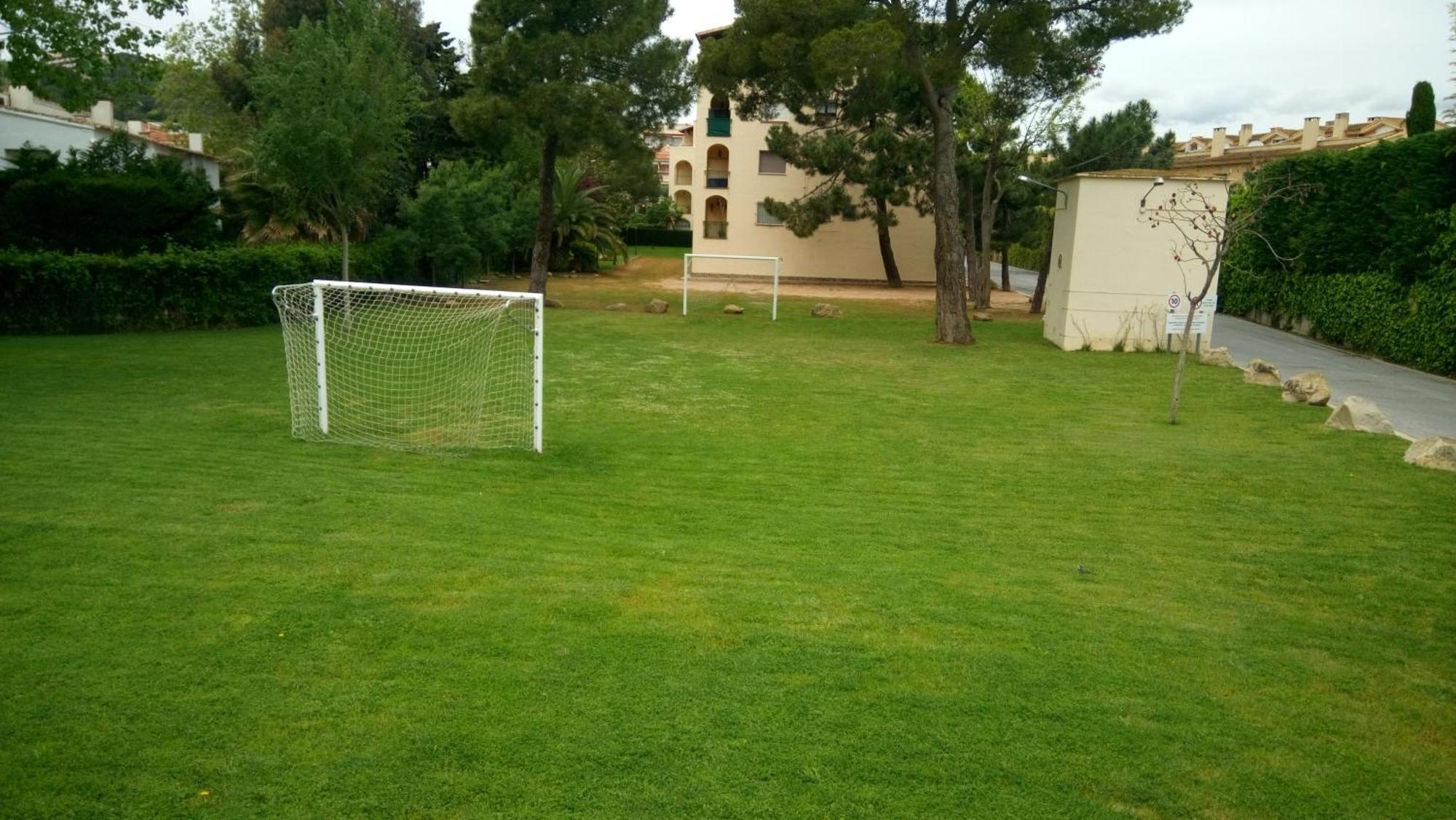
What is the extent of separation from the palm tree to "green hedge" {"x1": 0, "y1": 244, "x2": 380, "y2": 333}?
16.1 m

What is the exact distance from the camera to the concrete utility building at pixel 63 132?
22844 millimetres

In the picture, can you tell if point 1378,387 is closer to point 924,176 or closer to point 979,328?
point 979,328

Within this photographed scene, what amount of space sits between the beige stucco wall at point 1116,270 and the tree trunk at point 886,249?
→ 12.8 meters

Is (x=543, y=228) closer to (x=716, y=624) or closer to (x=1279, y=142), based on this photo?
(x=716, y=624)

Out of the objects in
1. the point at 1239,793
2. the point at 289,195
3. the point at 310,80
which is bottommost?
the point at 1239,793

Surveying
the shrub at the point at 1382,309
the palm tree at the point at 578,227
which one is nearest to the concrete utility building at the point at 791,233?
the palm tree at the point at 578,227

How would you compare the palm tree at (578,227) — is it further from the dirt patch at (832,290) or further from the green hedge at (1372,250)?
the green hedge at (1372,250)

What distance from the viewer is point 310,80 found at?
16438 mm

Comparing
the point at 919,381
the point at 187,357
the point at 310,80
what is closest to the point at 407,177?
the point at 310,80

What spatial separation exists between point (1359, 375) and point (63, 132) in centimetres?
2837

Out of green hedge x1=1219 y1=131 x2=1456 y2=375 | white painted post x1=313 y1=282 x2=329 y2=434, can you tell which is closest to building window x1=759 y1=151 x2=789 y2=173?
green hedge x1=1219 y1=131 x2=1456 y2=375

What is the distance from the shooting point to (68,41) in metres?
16.0

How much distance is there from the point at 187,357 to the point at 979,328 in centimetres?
1527

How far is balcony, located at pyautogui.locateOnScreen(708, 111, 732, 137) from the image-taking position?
39000 mm
